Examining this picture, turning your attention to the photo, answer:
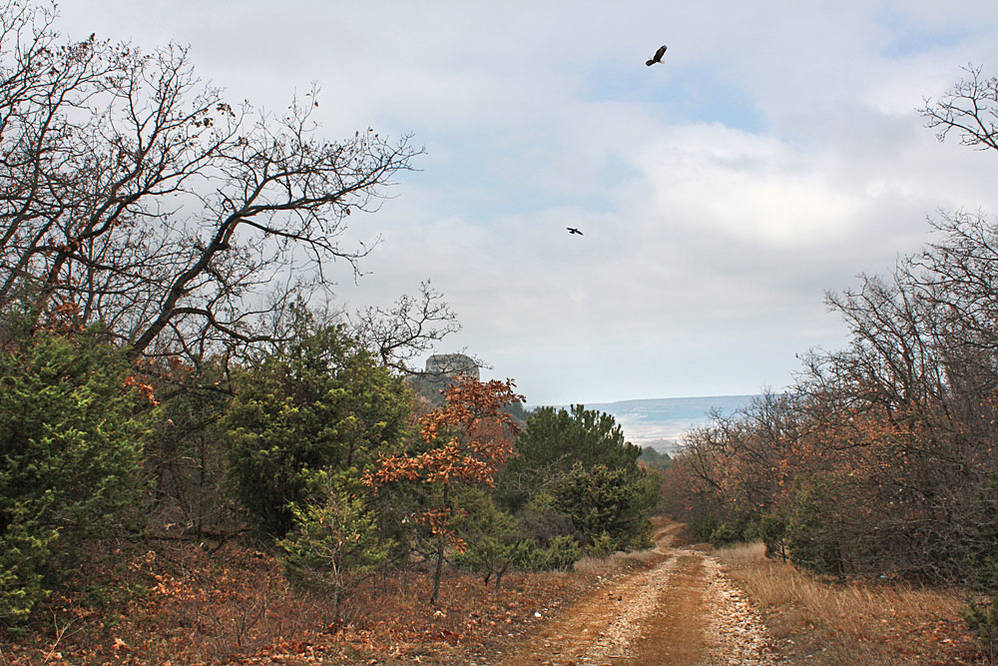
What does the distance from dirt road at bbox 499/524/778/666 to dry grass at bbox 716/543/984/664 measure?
1.69 feet

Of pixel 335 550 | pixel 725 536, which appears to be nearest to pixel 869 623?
pixel 335 550

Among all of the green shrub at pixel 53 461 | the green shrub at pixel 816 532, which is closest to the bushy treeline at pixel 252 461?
the green shrub at pixel 53 461

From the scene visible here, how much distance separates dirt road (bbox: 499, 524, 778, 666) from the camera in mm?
9211

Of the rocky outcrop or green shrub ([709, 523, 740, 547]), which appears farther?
green shrub ([709, 523, 740, 547])

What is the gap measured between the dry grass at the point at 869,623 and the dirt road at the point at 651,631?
1.69ft

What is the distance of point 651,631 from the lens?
11195 mm

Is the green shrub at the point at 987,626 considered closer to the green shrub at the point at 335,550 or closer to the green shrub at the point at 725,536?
the green shrub at the point at 335,550

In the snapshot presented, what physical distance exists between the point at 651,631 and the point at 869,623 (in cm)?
354

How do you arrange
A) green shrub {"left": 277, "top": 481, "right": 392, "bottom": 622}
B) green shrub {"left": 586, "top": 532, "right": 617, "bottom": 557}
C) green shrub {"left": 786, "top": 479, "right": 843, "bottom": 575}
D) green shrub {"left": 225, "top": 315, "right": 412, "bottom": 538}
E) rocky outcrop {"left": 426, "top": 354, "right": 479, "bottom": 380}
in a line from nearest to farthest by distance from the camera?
green shrub {"left": 277, "top": 481, "right": 392, "bottom": 622}, green shrub {"left": 225, "top": 315, "right": 412, "bottom": 538}, green shrub {"left": 786, "top": 479, "right": 843, "bottom": 575}, rocky outcrop {"left": 426, "top": 354, "right": 479, "bottom": 380}, green shrub {"left": 586, "top": 532, "right": 617, "bottom": 557}

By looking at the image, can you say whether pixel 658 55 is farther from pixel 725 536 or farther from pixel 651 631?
pixel 725 536

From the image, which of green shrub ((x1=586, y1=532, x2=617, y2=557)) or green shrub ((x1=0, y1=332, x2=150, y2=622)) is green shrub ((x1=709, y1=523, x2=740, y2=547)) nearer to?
green shrub ((x1=586, y1=532, x2=617, y2=557))

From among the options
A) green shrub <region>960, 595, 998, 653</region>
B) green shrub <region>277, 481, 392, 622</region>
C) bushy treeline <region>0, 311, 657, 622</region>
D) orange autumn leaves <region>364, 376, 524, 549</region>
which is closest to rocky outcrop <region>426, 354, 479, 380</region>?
bushy treeline <region>0, 311, 657, 622</region>

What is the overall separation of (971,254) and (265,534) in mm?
16639

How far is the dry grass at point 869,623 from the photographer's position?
26.7ft
